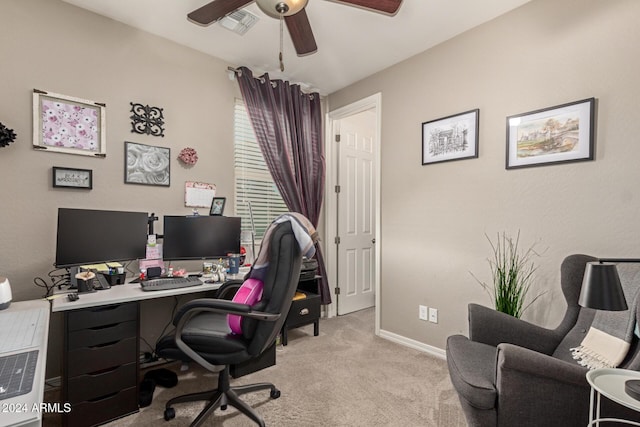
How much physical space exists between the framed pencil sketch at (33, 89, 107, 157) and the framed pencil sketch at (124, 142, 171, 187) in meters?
0.18

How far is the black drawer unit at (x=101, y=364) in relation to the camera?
65.3 inches

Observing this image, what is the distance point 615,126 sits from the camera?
1.82 m

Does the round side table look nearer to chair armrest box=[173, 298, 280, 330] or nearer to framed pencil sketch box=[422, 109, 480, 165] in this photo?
chair armrest box=[173, 298, 280, 330]

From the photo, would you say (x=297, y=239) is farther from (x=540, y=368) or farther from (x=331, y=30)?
(x=331, y=30)

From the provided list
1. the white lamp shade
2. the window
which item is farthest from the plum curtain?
the white lamp shade

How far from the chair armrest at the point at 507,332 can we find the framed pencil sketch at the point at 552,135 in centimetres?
107

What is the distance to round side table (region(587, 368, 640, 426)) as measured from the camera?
986mm

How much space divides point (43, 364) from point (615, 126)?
9.56ft

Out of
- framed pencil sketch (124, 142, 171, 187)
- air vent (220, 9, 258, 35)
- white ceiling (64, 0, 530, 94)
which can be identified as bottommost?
framed pencil sketch (124, 142, 171, 187)

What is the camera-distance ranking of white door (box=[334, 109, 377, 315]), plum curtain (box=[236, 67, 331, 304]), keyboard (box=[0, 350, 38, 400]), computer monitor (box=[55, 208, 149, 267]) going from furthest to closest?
white door (box=[334, 109, 377, 315]) < plum curtain (box=[236, 67, 331, 304]) < computer monitor (box=[55, 208, 149, 267]) < keyboard (box=[0, 350, 38, 400])

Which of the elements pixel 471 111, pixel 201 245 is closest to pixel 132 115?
pixel 201 245

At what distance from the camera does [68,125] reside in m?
2.18

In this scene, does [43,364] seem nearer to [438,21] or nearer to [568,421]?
[568,421]

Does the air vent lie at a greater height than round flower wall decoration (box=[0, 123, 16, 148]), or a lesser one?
greater
